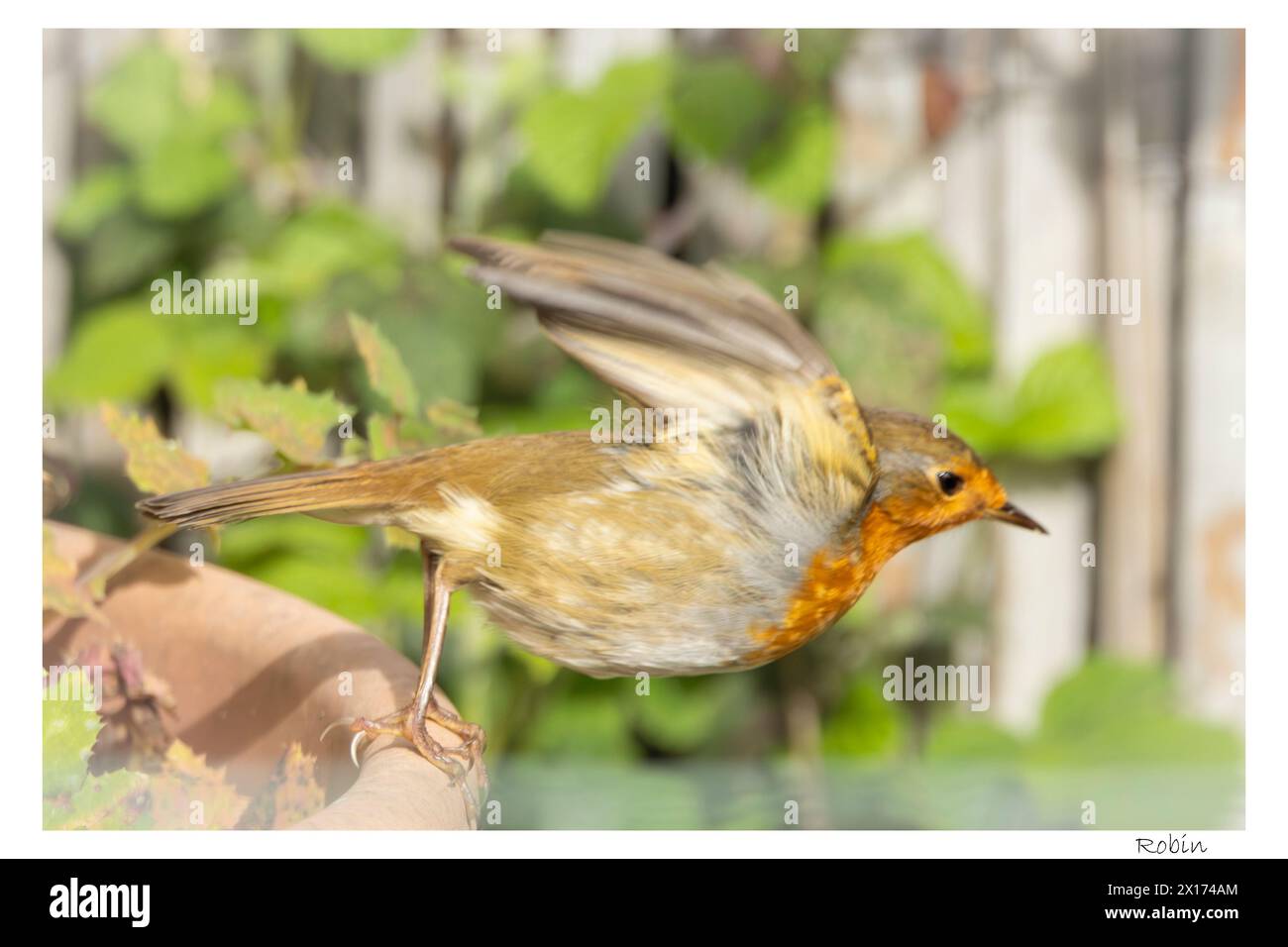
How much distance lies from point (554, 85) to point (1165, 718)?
149cm

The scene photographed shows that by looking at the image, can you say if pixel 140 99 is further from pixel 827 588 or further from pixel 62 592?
pixel 827 588

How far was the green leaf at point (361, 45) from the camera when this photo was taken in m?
2.23

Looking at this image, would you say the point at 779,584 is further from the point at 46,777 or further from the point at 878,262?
the point at 878,262

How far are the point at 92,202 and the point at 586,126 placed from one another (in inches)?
34.6

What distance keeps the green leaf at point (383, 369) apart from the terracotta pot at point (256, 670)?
24 centimetres

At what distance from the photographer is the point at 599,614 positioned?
1243 mm

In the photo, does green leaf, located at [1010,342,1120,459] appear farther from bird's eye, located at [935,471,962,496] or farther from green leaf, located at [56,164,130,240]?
green leaf, located at [56,164,130,240]

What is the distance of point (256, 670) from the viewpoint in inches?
51.6

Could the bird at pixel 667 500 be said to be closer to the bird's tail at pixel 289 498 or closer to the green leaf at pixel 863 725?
the bird's tail at pixel 289 498

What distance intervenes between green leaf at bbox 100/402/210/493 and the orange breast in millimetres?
612

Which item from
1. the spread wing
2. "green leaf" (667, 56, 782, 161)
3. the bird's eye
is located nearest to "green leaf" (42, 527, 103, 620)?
the spread wing

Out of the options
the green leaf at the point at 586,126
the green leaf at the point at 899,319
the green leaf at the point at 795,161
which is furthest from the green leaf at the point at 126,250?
the green leaf at the point at 899,319

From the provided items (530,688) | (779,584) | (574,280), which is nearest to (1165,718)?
(530,688)

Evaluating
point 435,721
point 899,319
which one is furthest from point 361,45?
point 435,721
